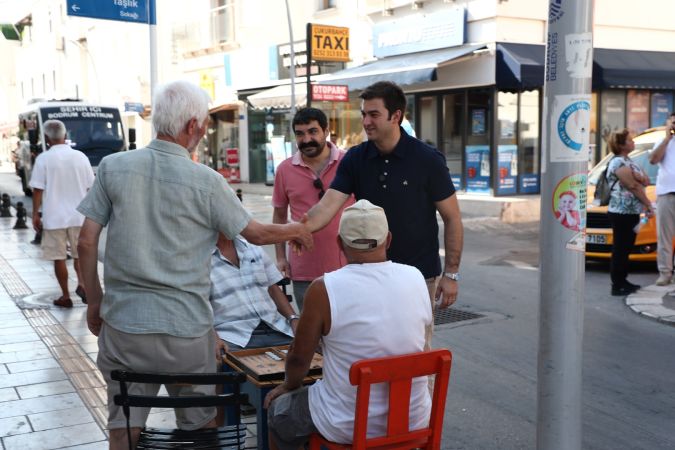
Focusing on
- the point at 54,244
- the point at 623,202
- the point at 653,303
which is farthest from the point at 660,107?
the point at 54,244

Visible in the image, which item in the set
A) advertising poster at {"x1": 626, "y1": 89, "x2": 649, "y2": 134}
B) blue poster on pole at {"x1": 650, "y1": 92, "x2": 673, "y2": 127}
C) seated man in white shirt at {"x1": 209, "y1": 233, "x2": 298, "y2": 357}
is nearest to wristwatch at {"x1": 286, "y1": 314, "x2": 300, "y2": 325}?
seated man in white shirt at {"x1": 209, "y1": 233, "x2": 298, "y2": 357}

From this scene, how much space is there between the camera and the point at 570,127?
3.13 metres

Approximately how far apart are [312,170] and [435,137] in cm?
1430

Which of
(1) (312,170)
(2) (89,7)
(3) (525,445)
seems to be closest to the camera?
(3) (525,445)

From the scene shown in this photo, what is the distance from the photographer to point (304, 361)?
298cm

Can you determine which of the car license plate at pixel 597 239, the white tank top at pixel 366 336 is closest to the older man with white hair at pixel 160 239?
the white tank top at pixel 366 336

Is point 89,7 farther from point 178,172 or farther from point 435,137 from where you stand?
point 435,137

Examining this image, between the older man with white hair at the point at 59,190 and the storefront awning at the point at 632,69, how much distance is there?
12.6m

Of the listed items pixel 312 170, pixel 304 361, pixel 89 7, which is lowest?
pixel 304 361

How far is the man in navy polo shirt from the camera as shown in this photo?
3785mm

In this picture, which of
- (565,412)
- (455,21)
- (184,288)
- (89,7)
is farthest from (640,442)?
(455,21)

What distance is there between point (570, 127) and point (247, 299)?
6.59 feet

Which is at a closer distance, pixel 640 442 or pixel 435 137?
pixel 640 442

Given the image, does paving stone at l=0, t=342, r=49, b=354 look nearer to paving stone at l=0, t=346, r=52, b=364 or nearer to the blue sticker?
paving stone at l=0, t=346, r=52, b=364
